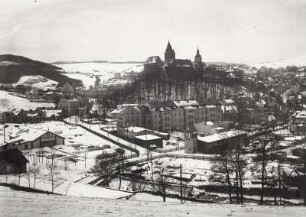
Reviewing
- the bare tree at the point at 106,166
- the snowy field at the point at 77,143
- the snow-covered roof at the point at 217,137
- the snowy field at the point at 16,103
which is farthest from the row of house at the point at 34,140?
the snowy field at the point at 16,103

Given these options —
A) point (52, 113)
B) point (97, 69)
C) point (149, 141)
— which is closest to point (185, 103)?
point (149, 141)

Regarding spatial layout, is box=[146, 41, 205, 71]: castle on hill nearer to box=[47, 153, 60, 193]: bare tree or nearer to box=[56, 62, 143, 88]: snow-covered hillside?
box=[47, 153, 60, 193]: bare tree

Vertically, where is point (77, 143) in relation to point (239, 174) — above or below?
below

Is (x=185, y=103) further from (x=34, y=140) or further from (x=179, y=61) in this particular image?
(x=179, y=61)

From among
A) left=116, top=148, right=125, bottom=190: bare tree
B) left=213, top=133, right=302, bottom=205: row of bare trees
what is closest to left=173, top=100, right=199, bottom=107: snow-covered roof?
left=213, top=133, right=302, bottom=205: row of bare trees

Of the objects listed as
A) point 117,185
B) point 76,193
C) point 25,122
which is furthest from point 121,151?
point 25,122

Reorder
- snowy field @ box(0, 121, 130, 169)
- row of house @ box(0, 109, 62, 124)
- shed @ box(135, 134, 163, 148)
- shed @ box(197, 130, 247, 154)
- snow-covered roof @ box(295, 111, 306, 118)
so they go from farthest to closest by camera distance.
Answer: row of house @ box(0, 109, 62, 124) → snow-covered roof @ box(295, 111, 306, 118) → shed @ box(135, 134, 163, 148) → shed @ box(197, 130, 247, 154) → snowy field @ box(0, 121, 130, 169)
